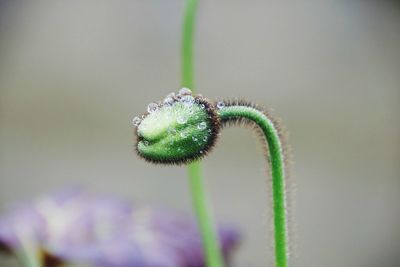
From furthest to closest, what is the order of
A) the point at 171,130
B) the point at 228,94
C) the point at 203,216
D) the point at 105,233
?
the point at 228,94, the point at 105,233, the point at 203,216, the point at 171,130

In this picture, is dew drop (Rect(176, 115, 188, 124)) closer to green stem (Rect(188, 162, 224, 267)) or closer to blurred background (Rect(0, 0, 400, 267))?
green stem (Rect(188, 162, 224, 267))

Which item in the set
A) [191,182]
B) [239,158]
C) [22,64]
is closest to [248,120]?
[191,182]

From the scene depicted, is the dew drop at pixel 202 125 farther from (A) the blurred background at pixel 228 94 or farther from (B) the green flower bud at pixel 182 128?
(A) the blurred background at pixel 228 94

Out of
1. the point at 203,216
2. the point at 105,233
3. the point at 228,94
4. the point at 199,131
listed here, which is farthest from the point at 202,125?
the point at 228,94

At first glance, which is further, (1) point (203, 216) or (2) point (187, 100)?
(1) point (203, 216)

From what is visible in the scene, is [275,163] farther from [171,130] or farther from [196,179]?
[196,179]

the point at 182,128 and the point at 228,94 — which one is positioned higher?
the point at 228,94

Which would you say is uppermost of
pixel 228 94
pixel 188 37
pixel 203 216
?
pixel 228 94
